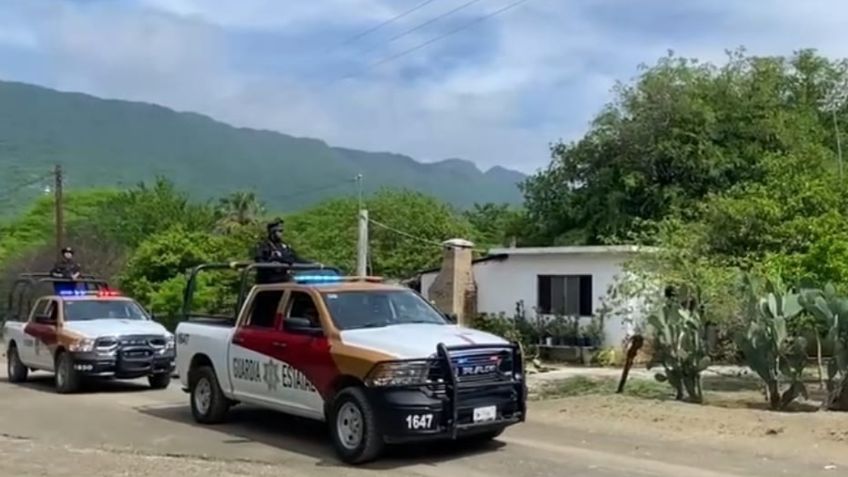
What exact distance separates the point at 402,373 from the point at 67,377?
10.0 meters

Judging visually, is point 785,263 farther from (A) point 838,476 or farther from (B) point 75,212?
(B) point 75,212

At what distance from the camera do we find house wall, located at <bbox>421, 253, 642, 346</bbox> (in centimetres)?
2622

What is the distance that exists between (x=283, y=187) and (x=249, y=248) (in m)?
154

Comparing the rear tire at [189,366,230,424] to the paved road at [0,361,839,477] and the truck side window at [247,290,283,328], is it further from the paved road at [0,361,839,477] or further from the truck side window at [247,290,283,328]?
the truck side window at [247,290,283,328]

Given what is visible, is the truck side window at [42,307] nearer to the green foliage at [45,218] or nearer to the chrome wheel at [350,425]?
the chrome wheel at [350,425]

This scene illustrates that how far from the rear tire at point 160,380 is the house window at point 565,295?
38.5 feet

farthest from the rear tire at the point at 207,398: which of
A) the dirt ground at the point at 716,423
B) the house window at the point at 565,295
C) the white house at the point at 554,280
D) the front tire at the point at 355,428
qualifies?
the house window at the point at 565,295

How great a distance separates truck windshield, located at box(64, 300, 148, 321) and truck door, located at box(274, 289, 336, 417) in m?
8.70

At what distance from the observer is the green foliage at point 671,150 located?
110 ft

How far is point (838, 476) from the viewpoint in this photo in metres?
9.60

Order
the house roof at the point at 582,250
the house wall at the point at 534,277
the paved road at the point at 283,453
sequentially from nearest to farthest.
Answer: the paved road at the point at 283,453, the house roof at the point at 582,250, the house wall at the point at 534,277

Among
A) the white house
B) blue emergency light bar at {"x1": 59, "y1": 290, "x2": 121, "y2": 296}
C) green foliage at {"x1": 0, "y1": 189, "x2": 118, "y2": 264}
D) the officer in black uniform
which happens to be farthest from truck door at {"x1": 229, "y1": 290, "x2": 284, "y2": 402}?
green foliage at {"x1": 0, "y1": 189, "x2": 118, "y2": 264}

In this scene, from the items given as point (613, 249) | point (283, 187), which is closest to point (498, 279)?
point (613, 249)

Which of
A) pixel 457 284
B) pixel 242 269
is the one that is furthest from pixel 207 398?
pixel 457 284
